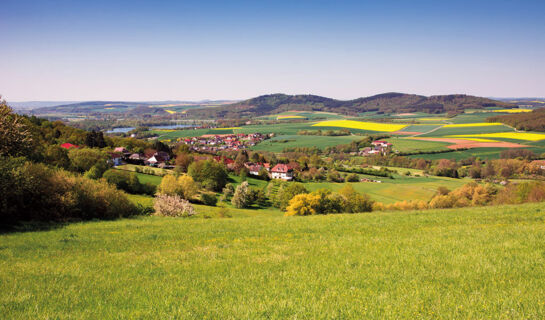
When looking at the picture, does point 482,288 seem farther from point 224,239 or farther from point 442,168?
point 442,168

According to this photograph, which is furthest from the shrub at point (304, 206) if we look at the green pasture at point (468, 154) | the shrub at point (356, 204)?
the green pasture at point (468, 154)

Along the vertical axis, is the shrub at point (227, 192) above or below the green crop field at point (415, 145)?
below

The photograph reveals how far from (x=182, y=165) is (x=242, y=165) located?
61.5ft

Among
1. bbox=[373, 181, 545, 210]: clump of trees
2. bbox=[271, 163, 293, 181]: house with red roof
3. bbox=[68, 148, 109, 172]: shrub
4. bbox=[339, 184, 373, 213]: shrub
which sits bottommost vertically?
bbox=[271, 163, 293, 181]: house with red roof

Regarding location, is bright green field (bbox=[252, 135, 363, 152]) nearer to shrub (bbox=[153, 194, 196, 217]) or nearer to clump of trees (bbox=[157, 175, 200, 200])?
clump of trees (bbox=[157, 175, 200, 200])

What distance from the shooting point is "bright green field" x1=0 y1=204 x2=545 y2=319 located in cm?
608

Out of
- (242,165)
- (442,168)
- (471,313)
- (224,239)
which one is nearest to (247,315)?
(471,313)

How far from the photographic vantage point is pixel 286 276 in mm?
8273

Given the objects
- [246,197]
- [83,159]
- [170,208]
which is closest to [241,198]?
[246,197]

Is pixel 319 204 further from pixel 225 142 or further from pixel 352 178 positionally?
pixel 225 142

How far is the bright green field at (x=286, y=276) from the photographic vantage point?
608 centimetres

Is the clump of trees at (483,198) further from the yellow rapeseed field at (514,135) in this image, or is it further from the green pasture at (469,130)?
the green pasture at (469,130)

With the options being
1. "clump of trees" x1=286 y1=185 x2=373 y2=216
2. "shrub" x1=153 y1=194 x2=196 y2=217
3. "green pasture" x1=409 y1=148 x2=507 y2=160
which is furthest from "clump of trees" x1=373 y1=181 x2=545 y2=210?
"green pasture" x1=409 y1=148 x2=507 y2=160

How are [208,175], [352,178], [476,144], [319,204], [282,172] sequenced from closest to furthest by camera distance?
[319,204]
[208,175]
[352,178]
[282,172]
[476,144]
